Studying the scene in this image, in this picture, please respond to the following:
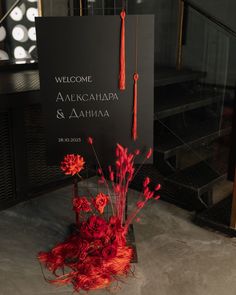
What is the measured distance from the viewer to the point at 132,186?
9.78ft

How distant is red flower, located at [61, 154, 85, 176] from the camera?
73.7 inches

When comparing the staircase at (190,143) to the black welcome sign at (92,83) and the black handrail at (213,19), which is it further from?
the black welcome sign at (92,83)

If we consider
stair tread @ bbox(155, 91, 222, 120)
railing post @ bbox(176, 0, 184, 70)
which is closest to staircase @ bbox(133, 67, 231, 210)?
stair tread @ bbox(155, 91, 222, 120)

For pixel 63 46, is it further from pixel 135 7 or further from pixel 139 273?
pixel 135 7

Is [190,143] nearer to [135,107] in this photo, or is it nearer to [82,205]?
[135,107]

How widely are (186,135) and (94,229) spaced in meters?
1.12

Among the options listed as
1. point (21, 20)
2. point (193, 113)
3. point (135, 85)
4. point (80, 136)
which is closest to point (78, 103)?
point (80, 136)

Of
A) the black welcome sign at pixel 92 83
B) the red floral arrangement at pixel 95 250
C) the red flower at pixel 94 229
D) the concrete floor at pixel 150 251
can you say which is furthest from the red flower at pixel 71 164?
the concrete floor at pixel 150 251

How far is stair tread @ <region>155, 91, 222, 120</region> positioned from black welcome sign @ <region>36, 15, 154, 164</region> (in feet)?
2.45

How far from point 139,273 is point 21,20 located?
296cm

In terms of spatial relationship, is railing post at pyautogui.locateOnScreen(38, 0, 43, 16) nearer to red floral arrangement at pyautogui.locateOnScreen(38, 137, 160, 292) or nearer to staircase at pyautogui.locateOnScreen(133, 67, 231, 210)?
staircase at pyautogui.locateOnScreen(133, 67, 231, 210)

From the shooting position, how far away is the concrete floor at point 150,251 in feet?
5.95

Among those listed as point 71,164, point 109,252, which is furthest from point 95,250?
point 71,164

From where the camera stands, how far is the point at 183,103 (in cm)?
277
